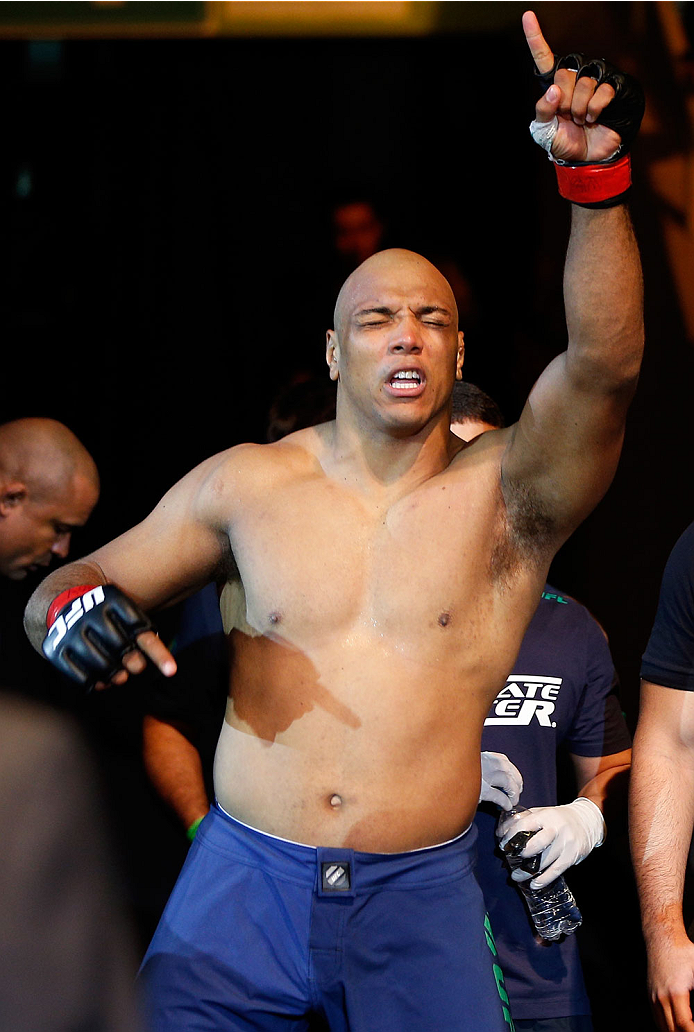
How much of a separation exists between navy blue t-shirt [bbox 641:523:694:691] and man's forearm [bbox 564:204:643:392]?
1.73 feet

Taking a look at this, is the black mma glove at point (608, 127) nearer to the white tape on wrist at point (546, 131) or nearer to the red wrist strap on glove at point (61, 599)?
the white tape on wrist at point (546, 131)

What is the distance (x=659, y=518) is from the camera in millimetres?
3383

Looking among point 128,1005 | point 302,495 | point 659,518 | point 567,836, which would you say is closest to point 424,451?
point 302,495

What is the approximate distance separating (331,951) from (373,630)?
426 mm

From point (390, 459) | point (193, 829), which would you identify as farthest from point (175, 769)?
point (390, 459)

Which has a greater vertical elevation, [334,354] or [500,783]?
[334,354]

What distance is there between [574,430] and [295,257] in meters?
2.16

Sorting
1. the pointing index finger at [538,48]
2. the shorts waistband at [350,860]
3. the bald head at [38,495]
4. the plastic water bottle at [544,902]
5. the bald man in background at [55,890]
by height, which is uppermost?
the pointing index finger at [538,48]

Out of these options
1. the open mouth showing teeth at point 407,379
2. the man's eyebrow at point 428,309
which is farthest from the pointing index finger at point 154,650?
the man's eyebrow at point 428,309

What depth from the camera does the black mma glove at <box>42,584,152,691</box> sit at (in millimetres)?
1513

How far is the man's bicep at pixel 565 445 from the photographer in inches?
59.6

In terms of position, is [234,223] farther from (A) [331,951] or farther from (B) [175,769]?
(A) [331,951]

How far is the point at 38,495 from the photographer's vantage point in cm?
242

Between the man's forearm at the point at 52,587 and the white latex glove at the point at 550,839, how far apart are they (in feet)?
2.48
